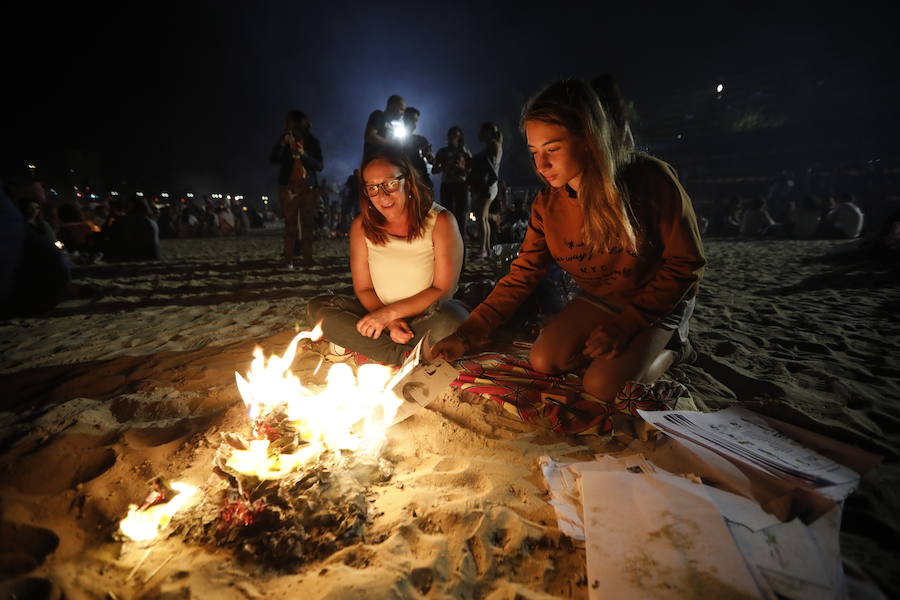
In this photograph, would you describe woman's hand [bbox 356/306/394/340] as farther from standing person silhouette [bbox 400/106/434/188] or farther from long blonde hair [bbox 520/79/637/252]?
standing person silhouette [bbox 400/106/434/188]

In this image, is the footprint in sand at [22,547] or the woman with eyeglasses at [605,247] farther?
the woman with eyeglasses at [605,247]

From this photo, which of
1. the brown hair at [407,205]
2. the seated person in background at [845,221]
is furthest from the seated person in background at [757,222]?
the brown hair at [407,205]

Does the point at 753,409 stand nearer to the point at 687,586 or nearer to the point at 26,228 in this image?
the point at 687,586

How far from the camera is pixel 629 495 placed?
152cm

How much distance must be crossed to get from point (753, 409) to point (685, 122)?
38812mm

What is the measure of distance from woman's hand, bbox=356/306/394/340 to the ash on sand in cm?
123

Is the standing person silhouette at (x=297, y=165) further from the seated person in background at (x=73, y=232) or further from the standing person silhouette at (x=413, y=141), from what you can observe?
the seated person in background at (x=73, y=232)

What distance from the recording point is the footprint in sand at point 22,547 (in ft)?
4.26

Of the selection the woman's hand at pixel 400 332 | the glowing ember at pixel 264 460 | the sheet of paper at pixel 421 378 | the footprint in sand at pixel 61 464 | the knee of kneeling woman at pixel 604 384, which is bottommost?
the footprint in sand at pixel 61 464

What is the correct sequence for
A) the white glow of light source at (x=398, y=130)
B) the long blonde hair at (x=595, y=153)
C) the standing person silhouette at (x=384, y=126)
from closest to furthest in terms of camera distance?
1. the long blonde hair at (x=595, y=153)
2. the standing person silhouette at (x=384, y=126)
3. the white glow of light source at (x=398, y=130)

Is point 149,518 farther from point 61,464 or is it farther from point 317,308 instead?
point 317,308

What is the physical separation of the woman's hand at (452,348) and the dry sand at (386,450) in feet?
1.26

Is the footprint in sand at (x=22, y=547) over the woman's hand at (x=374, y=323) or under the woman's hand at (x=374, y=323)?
under

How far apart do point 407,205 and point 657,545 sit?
242 cm
